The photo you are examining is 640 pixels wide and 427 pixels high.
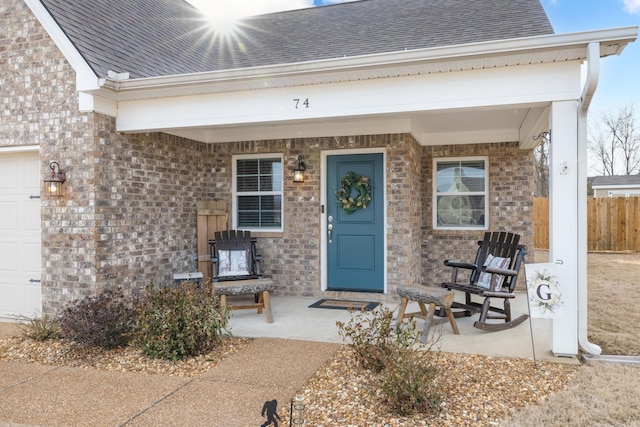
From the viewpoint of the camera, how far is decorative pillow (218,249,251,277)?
22.0ft

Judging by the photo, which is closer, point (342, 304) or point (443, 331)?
point (443, 331)

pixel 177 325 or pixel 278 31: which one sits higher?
pixel 278 31

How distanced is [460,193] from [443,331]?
3338mm

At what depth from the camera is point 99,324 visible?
4.66m

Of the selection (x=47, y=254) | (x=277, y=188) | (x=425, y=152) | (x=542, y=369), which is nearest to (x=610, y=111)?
(x=425, y=152)

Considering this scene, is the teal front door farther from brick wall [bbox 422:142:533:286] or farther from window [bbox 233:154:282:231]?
brick wall [bbox 422:142:533:286]

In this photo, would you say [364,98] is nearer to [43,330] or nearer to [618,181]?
[43,330]

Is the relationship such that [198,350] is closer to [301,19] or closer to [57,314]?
[57,314]

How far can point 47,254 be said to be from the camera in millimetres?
5719

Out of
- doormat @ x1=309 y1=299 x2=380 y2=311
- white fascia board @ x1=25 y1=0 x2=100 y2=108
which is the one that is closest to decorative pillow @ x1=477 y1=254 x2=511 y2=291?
doormat @ x1=309 y1=299 x2=380 y2=311

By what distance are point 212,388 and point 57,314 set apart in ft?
9.32

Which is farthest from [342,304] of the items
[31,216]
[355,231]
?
[31,216]

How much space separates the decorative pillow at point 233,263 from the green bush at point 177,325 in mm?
1851

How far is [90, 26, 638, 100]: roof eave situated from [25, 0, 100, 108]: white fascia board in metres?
0.15
